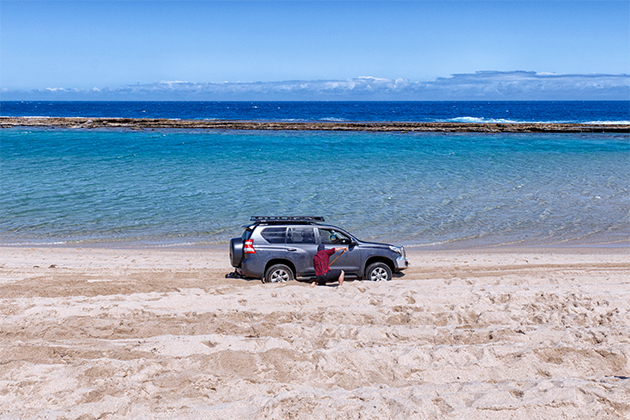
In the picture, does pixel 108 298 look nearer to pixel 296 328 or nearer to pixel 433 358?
pixel 296 328

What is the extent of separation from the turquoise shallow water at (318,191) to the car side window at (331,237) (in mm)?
6057

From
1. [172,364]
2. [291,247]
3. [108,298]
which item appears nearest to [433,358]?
[172,364]

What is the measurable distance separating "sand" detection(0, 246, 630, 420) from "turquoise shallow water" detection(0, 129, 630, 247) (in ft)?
23.7

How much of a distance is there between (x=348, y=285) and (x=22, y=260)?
9.86 meters

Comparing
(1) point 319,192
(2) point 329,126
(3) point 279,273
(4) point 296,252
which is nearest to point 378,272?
(4) point 296,252

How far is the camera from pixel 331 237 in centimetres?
1332

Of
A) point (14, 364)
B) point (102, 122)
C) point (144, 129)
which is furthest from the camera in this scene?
point (102, 122)

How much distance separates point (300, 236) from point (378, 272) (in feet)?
6.97

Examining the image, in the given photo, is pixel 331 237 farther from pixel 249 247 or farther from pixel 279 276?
pixel 249 247

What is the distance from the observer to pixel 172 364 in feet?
25.5

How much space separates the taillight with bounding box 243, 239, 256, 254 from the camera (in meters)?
12.5

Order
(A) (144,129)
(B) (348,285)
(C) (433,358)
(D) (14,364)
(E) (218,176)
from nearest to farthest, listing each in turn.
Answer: (D) (14,364) → (C) (433,358) → (B) (348,285) → (E) (218,176) → (A) (144,129)

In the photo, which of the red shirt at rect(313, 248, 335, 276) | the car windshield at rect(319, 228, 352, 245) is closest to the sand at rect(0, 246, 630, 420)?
the red shirt at rect(313, 248, 335, 276)

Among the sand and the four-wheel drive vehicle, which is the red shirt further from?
the sand
